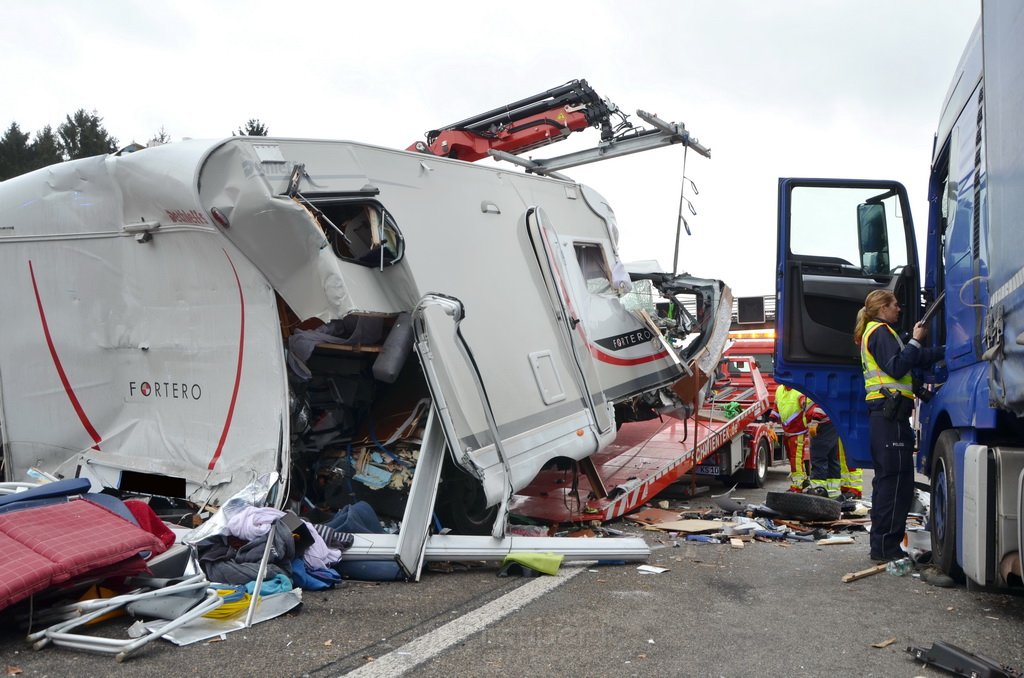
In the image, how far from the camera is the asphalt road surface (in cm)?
378

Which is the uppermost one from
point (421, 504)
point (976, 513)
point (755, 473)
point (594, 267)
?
point (594, 267)

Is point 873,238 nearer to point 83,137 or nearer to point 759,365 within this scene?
point 759,365

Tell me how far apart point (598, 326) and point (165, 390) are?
350 centimetres

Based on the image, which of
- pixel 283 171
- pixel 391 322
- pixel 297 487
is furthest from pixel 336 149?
pixel 297 487

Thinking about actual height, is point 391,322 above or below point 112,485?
above

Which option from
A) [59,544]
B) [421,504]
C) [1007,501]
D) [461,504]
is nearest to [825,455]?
[461,504]

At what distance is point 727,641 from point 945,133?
343 cm

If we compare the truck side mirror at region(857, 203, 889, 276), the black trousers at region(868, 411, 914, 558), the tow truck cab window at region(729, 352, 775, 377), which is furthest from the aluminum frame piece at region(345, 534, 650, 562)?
the tow truck cab window at region(729, 352, 775, 377)

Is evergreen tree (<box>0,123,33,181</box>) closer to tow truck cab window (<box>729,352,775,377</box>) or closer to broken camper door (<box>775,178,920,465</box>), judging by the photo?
tow truck cab window (<box>729,352,775,377</box>)

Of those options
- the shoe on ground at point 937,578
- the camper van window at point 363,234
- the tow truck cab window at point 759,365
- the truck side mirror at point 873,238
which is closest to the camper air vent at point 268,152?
the camper van window at point 363,234

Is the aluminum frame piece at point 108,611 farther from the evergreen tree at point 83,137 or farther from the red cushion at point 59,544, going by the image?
the evergreen tree at point 83,137

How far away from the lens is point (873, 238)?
20.9 feet

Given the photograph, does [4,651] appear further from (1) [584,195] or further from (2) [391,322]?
(1) [584,195]

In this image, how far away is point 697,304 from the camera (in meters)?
8.93
